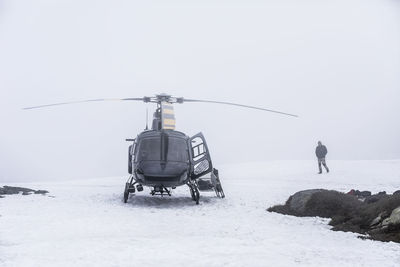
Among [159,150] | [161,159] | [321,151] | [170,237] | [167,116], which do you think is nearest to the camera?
[170,237]

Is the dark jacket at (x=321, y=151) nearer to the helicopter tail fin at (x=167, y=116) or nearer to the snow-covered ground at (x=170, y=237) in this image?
the snow-covered ground at (x=170, y=237)

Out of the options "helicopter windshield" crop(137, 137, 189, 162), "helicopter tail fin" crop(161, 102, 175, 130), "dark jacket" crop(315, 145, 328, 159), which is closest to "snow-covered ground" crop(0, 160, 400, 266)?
"helicopter windshield" crop(137, 137, 189, 162)

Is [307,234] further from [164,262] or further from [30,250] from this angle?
[30,250]

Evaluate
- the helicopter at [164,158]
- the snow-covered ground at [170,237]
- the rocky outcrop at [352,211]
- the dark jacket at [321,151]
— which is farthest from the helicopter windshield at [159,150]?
the dark jacket at [321,151]

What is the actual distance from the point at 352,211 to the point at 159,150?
6.10 meters

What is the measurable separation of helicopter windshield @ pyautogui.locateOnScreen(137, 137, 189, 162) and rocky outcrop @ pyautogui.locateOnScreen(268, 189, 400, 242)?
11.3ft

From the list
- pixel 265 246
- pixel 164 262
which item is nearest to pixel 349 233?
pixel 265 246

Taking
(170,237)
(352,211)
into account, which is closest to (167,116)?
(352,211)

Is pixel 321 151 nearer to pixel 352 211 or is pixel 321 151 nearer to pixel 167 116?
pixel 167 116

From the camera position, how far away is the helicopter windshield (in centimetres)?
1298

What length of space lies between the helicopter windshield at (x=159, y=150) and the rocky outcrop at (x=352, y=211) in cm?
345

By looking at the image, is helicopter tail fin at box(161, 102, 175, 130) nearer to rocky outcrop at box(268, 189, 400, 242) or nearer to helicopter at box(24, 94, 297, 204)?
helicopter at box(24, 94, 297, 204)

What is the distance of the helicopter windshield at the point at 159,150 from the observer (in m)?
13.0

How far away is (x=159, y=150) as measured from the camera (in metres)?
13.0
